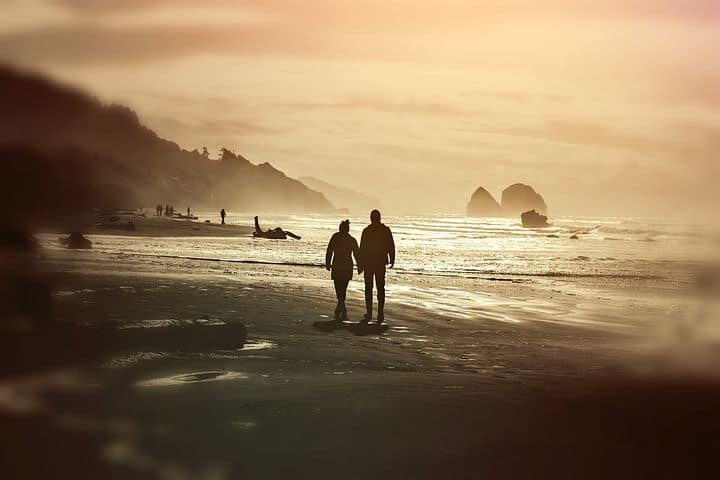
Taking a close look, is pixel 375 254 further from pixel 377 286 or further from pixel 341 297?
pixel 341 297

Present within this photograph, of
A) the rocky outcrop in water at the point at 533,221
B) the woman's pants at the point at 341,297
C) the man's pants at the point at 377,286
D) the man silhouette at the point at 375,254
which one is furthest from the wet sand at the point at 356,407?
the rocky outcrop in water at the point at 533,221

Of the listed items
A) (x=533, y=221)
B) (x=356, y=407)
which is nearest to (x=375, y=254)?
(x=356, y=407)

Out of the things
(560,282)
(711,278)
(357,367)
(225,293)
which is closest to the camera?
(357,367)

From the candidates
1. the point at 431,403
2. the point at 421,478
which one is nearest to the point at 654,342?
the point at 431,403

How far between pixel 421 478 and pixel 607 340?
32.8 feet

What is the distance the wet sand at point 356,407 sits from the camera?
5.82 meters

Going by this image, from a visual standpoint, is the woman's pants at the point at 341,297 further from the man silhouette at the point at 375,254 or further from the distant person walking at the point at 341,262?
the man silhouette at the point at 375,254

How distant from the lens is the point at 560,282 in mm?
32562

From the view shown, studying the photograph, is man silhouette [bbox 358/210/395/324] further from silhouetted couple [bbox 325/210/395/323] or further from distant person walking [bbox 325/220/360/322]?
distant person walking [bbox 325/220/360/322]

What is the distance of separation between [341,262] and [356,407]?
925 cm

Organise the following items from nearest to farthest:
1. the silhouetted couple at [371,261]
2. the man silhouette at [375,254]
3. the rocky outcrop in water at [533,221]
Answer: the silhouetted couple at [371,261]
the man silhouette at [375,254]
the rocky outcrop in water at [533,221]

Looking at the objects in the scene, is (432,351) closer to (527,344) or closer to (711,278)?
(527,344)

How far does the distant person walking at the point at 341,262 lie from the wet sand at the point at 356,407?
153 centimetres

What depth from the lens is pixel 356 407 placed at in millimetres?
7734
